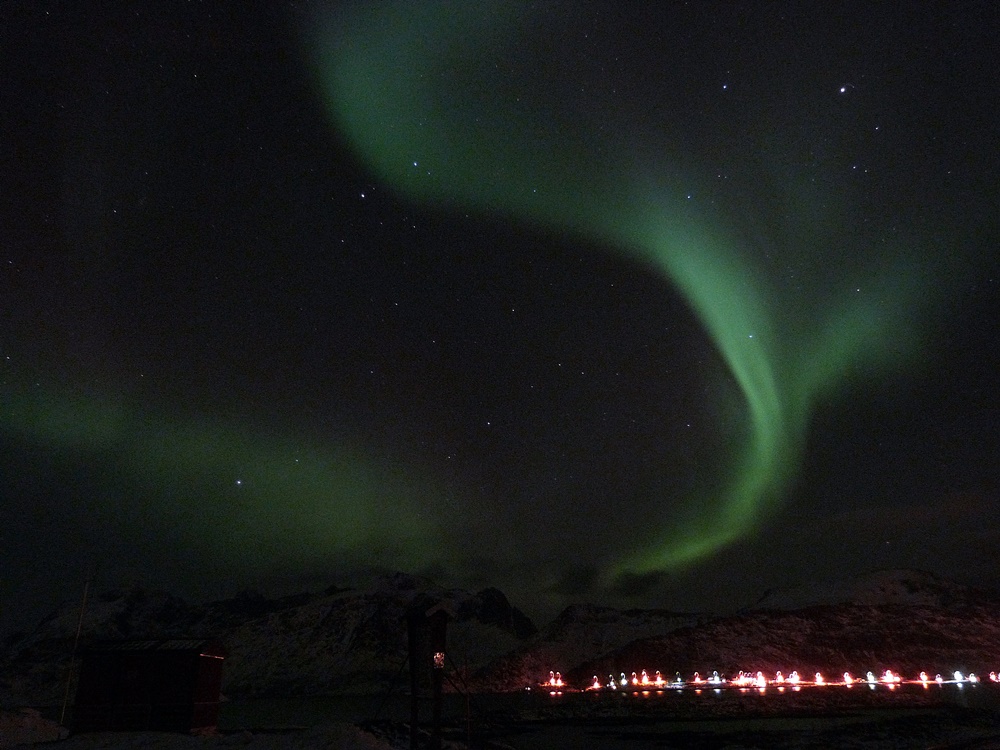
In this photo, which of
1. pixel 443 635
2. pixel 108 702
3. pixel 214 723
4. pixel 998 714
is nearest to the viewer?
pixel 443 635

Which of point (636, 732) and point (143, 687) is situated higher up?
point (143, 687)

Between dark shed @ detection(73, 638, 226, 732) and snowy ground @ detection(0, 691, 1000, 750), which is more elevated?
dark shed @ detection(73, 638, 226, 732)

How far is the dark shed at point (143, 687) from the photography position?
1695 inches

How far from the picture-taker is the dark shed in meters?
43.1

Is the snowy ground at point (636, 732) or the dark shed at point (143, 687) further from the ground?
the dark shed at point (143, 687)

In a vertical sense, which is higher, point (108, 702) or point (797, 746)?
point (108, 702)

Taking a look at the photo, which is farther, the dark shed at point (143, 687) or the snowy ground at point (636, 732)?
the dark shed at point (143, 687)

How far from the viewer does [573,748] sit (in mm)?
51469

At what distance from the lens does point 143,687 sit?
43875mm

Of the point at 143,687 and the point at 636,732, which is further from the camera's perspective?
the point at 636,732

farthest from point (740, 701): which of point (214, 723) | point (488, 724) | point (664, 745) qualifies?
point (214, 723)

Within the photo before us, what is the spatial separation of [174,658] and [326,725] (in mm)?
16544

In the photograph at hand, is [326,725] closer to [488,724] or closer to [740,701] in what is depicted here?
[488,724]

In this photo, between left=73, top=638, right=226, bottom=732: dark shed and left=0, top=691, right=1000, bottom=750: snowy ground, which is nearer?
left=0, top=691, right=1000, bottom=750: snowy ground
